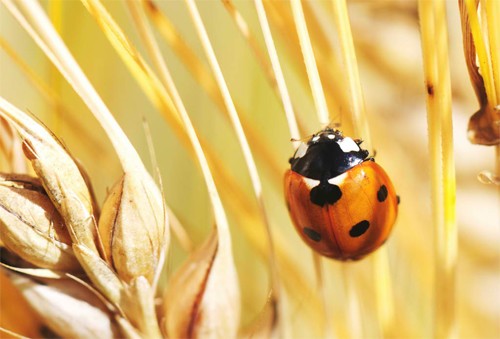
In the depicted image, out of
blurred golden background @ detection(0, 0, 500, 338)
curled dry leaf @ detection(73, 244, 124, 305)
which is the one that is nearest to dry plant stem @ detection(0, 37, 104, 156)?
blurred golden background @ detection(0, 0, 500, 338)

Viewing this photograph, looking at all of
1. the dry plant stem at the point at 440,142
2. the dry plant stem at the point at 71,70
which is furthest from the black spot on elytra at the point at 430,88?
the dry plant stem at the point at 71,70

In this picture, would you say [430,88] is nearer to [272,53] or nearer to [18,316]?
[272,53]

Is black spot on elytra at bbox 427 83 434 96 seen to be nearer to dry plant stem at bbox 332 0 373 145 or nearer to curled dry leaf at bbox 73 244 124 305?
dry plant stem at bbox 332 0 373 145

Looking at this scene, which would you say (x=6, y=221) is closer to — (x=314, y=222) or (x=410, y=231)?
(x=314, y=222)

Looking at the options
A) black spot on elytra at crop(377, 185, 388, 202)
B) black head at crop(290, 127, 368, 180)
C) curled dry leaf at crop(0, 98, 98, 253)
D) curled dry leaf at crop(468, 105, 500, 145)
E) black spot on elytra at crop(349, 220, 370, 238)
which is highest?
curled dry leaf at crop(0, 98, 98, 253)

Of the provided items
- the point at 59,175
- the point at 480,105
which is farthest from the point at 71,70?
the point at 480,105

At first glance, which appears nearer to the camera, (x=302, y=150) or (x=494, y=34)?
(x=494, y=34)
